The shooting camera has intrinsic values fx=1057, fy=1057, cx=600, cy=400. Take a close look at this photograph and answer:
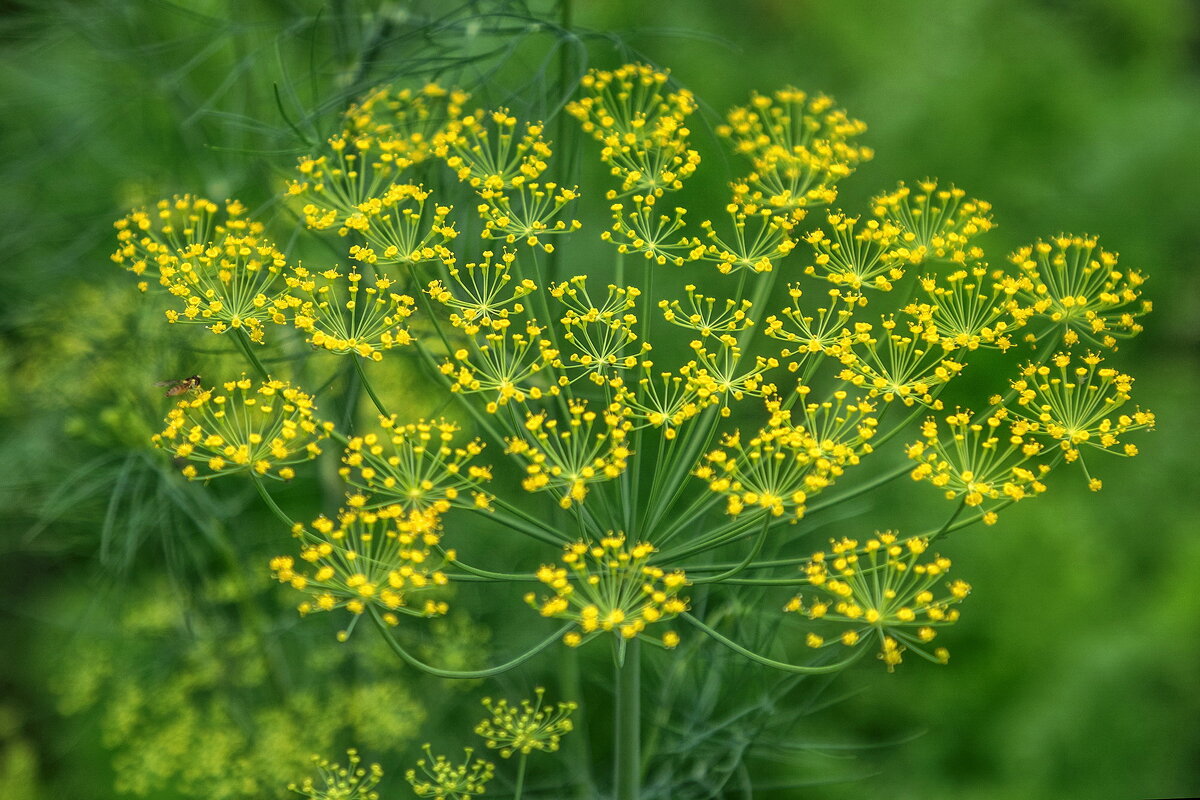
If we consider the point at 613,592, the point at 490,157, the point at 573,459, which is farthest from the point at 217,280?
the point at 613,592

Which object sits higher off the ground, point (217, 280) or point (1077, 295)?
point (1077, 295)

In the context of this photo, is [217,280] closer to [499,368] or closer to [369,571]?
[499,368]

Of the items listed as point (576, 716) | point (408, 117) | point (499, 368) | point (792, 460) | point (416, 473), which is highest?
point (408, 117)

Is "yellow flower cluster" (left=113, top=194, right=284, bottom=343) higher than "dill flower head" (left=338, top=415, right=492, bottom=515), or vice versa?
"yellow flower cluster" (left=113, top=194, right=284, bottom=343)

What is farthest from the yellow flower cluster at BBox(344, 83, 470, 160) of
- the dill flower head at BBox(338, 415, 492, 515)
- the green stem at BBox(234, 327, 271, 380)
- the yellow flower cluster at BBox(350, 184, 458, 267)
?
→ the dill flower head at BBox(338, 415, 492, 515)

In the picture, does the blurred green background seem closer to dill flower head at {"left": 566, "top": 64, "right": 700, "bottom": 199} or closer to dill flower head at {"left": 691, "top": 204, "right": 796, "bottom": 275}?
dill flower head at {"left": 566, "top": 64, "right": 700, "bottom": 199}

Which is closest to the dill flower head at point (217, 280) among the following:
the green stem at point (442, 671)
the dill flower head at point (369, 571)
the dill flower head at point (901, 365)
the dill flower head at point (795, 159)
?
the dill flower head at point (369, 571)

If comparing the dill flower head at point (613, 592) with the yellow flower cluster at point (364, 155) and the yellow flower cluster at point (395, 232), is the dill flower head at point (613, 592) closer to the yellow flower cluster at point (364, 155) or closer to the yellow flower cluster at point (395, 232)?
the yellow flower cluster at point (395, 232)
